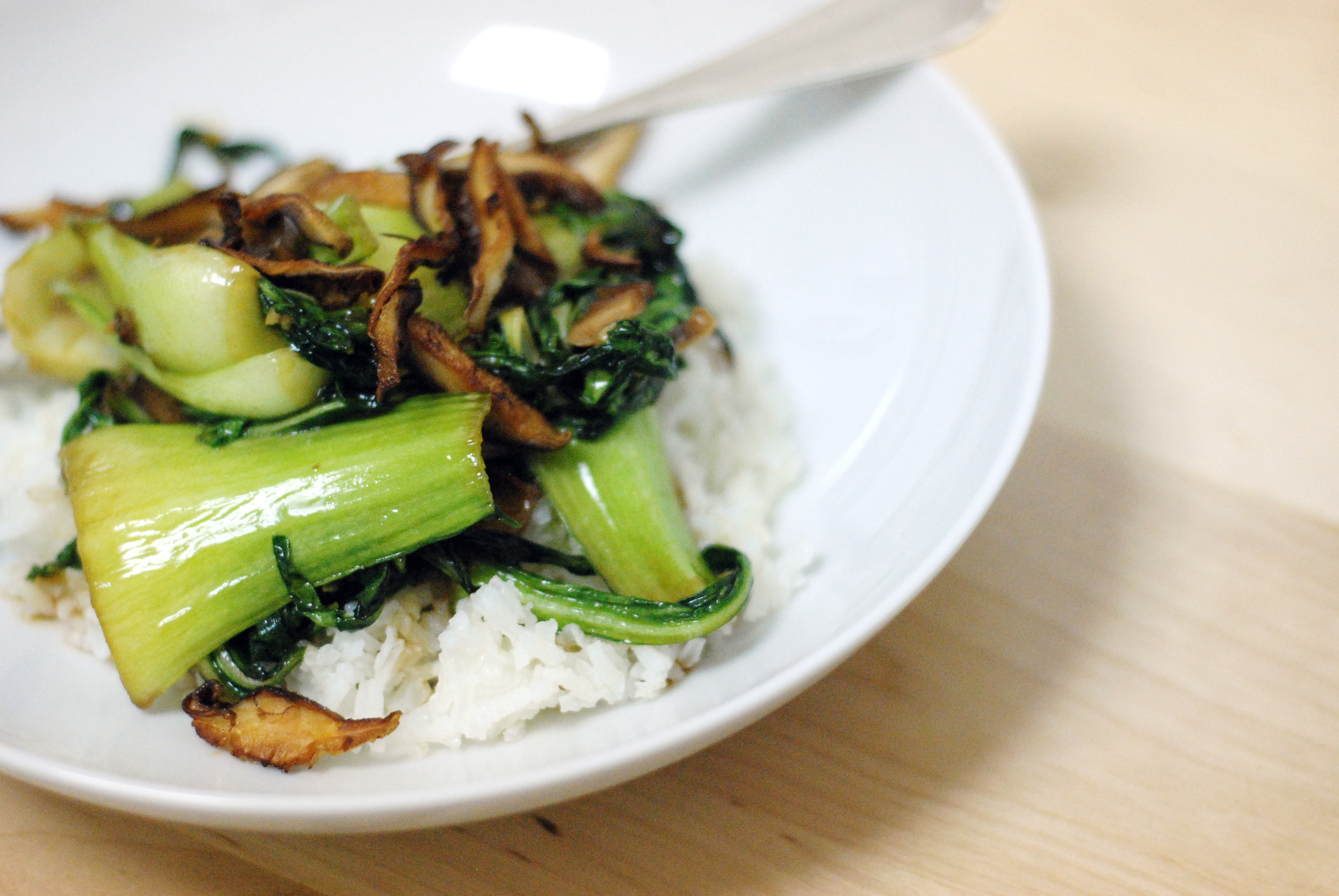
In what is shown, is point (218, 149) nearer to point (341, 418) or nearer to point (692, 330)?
point (341, 418)

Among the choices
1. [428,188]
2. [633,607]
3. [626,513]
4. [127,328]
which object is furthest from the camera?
[428,188]

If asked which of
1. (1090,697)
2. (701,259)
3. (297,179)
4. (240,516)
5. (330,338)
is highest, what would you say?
(297,179)

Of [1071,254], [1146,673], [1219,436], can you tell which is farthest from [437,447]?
[1071,254]

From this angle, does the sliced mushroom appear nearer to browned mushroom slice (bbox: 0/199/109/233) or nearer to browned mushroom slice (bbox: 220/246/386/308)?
browned mushroom slice (bbox: 220/246/386/308)

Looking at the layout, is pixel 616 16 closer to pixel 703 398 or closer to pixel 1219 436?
pixel 703 398

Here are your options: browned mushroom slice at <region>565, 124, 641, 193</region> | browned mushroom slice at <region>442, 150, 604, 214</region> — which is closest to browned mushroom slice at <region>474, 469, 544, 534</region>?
browned mushroom slice at <region>442, 150, 604, 214</region>

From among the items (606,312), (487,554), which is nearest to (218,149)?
(606,312)
